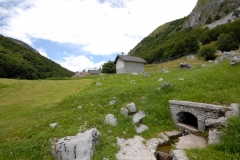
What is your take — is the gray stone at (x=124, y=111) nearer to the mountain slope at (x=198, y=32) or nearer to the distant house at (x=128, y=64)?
the distant house at (x=128, y=64)

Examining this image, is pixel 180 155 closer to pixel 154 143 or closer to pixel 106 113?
pixel 154 143

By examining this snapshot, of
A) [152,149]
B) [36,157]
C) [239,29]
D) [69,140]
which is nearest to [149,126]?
[152,149]

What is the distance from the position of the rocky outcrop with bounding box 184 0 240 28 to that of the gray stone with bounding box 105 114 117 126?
6222 inches

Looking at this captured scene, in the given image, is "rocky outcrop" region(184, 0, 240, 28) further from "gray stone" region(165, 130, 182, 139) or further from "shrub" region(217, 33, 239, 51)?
"gray stone" region(165, 130, 182, 139)

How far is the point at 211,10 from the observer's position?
146m

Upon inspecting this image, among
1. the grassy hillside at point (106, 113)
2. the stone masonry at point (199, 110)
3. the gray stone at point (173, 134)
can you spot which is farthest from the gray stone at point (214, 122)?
the gray stone at point (173, 134)

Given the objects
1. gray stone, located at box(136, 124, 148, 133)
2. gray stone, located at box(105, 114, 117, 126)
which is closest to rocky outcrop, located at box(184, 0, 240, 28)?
gray stone, located at box(136, 124, 148, 133)

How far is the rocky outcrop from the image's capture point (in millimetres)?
130000

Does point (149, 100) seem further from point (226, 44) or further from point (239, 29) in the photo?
point (239, 29)

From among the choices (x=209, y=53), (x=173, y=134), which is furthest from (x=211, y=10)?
(x=173, y=134)

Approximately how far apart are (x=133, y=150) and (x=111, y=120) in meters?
4.13

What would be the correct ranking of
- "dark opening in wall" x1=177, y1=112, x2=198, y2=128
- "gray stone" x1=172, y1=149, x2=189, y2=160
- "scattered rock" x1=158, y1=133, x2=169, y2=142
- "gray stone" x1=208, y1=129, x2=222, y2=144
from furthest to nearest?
"dark opening in wall" x1=177, y1=112, x2=198, y2=128 < "scattered rock" x1=158, y1=133, x2=169, y2=142 < "gray stone" x1=208, y1=129, x2=222, y2=144 < "gray stone" x1=172, y1=149, x2=189, y2=160

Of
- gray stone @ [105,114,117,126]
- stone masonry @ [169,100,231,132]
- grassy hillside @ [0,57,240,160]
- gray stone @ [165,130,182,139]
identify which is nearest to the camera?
grassy hillside @ [0,57,240,160]

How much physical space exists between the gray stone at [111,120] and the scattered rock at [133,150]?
2.14 metres
